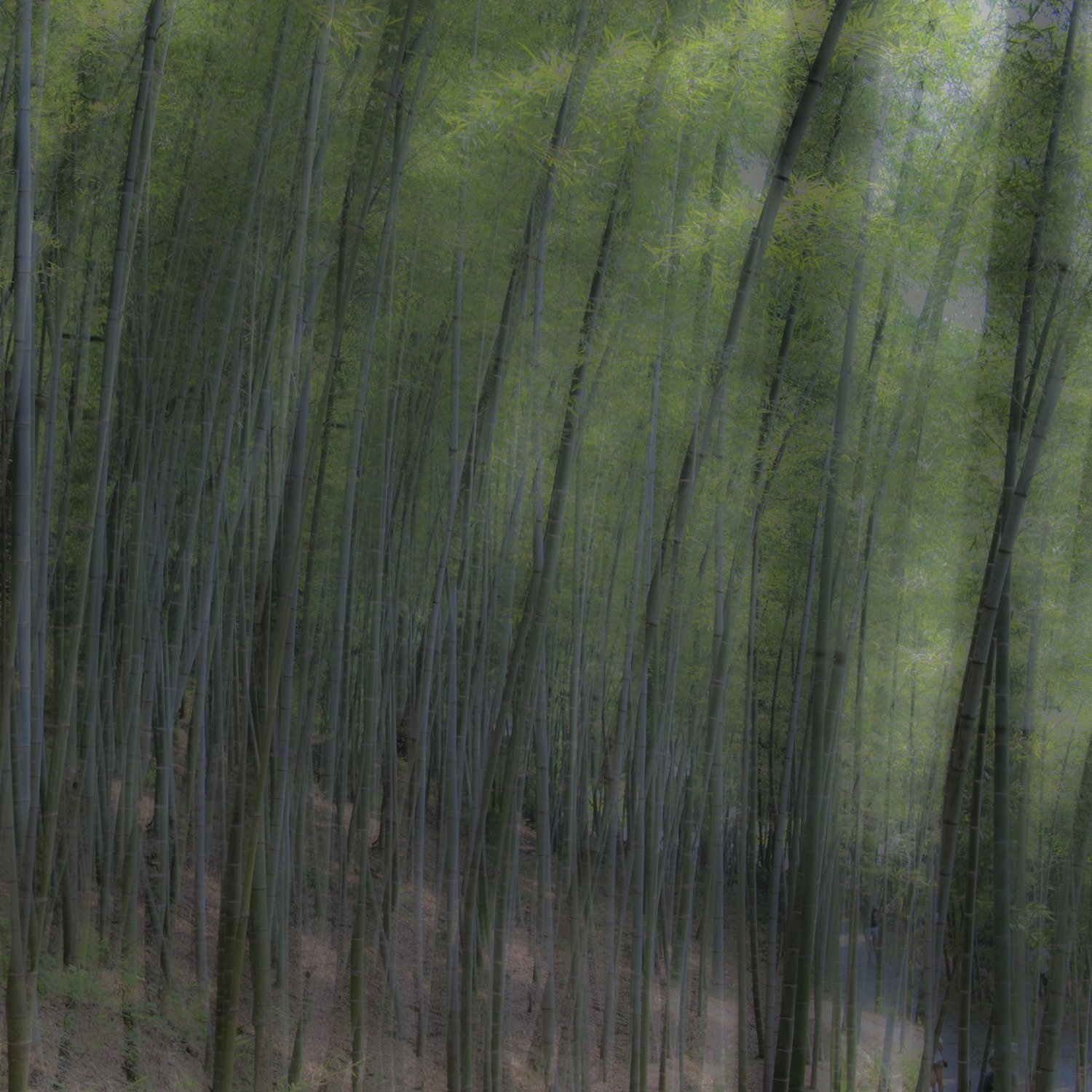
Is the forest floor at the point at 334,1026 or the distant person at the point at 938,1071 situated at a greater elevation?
the distant person at the point at 938,1071

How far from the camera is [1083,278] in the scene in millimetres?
3023

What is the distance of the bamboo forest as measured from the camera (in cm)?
307

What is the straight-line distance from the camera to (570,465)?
342 centimetres

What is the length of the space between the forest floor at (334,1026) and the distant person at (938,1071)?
0.29ft

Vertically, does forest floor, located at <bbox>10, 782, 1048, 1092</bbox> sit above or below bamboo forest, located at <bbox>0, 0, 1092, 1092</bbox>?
below

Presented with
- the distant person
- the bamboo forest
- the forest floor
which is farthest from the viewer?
the distant person

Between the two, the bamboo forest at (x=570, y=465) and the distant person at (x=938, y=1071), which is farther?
the distant person at (x=938, y=1071)

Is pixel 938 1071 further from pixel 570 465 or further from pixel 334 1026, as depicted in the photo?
pixel 570 465

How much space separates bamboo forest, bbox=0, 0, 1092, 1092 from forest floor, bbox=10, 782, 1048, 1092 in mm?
28

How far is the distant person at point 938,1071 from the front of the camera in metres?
3.47

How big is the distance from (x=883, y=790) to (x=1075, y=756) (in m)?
0.68

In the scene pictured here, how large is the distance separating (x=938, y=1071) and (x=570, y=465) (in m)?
2.54

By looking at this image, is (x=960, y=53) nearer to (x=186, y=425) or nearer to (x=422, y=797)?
(x=186, y=425)

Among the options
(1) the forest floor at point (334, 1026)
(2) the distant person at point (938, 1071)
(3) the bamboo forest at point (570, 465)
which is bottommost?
(1) the forest floor at point (334, 1026)
